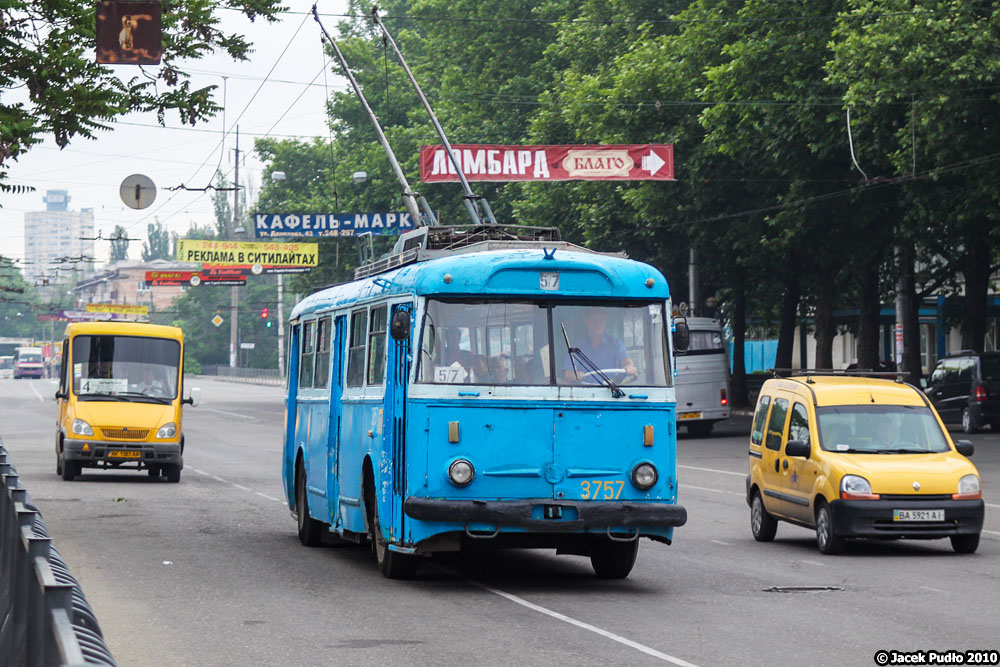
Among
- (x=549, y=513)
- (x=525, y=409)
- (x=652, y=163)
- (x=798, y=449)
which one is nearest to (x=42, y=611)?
(x=549, y=513)

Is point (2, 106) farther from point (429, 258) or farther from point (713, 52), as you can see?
point (713, 52)

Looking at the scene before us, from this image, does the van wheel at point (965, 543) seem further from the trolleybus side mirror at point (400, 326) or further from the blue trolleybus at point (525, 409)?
the trolleybus side mirror at point (400, 326)

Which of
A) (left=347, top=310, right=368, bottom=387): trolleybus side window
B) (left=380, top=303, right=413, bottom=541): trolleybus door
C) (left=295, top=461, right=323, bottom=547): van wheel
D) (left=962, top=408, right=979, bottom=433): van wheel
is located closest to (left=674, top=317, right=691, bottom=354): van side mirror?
(left=380, top=303, right=413, bottom=541): trolleybus door

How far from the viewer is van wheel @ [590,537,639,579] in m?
13.5

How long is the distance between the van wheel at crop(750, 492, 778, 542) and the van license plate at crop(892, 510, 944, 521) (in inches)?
90.9

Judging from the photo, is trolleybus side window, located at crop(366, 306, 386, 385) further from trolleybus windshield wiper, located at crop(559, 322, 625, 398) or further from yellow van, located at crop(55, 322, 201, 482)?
yellow van, located at crop(55, 322, 201, 482)

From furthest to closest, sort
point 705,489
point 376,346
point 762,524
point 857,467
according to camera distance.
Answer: point 705,489 < point 762,524 < point 857,467 < point 376,346

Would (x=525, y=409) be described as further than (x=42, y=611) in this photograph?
Yes

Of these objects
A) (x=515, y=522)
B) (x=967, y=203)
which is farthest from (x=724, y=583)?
(x=967, y=203)

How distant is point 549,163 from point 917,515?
19.0 m

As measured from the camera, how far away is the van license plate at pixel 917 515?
15.3m

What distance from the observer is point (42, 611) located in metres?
5.15

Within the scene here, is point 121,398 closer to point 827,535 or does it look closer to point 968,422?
point 827,535

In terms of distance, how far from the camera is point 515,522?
12.5m
